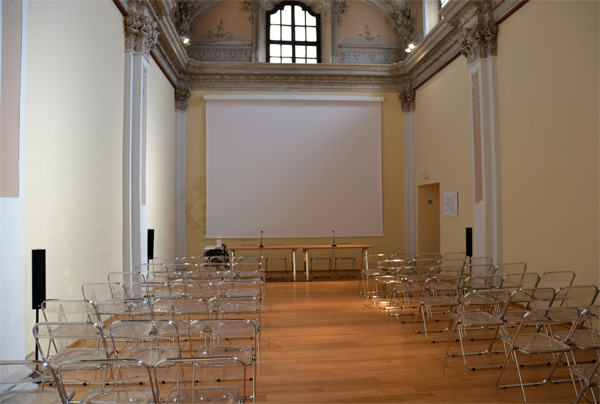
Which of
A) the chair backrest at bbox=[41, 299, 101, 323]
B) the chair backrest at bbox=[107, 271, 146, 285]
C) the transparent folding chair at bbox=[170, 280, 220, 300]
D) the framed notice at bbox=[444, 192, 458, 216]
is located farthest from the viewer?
the framed notice at bbox=[444, 192, 458, 216]

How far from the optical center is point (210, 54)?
496 inches

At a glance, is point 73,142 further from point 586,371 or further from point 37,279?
point 586,371

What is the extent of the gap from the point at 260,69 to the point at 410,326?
8641 millimetres

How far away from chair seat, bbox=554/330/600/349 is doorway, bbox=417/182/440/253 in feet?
28.3

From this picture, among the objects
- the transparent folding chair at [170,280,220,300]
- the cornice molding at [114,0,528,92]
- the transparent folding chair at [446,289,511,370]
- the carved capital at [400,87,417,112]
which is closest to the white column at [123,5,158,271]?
the transparent folding chair at [170,280,220,300]

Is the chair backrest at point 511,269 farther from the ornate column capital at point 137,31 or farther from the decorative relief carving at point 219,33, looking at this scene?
the decorative relief carving at point 219,33

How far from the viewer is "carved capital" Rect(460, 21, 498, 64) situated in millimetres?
8250

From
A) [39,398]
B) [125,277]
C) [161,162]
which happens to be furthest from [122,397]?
[161,162]

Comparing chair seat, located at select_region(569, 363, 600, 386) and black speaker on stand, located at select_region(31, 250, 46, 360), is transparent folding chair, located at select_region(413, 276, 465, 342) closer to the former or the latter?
chair seat, located at select_region(569, 363, 600, 386)

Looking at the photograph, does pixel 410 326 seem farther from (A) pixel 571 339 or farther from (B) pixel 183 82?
(B) pixel 183 82

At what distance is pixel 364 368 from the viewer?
4445mm

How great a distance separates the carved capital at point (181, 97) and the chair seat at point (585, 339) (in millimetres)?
10643

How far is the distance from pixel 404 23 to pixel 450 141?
14.7ft

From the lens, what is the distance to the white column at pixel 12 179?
3582 millimetres
